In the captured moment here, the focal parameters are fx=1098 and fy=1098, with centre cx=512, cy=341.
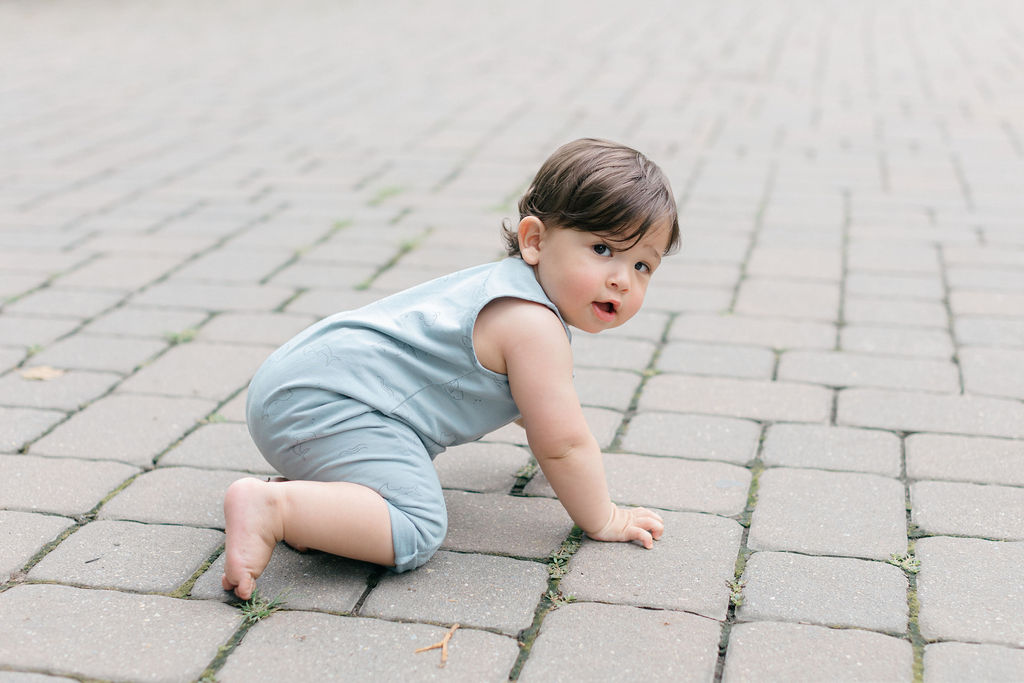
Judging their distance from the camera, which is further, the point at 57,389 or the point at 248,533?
the point at 57,389

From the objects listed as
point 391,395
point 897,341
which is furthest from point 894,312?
point 391,395

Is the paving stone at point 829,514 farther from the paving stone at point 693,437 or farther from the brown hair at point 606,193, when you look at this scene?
the brown hair at point 606,193

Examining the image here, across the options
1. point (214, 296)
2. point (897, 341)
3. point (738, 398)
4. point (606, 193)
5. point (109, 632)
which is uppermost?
point (606, 193)

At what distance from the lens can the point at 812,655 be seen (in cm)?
172

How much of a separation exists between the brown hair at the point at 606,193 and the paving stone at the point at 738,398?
2.48 ft

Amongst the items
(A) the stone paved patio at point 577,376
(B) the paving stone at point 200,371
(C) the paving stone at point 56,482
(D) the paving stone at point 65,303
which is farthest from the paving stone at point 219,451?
(D) the paving stone at point 65,303

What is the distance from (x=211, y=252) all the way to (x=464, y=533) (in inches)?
87.2

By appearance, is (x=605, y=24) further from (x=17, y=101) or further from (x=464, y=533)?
(x=464, y=533)

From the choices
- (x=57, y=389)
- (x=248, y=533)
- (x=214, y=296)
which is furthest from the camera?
(x=214, y=296)

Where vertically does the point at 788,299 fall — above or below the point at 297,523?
below

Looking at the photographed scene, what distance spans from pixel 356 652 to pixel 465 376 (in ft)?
1.86

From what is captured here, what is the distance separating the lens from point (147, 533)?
2088 mm

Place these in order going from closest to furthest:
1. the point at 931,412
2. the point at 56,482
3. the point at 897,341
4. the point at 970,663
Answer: the point at 970,663
the point at 56,482
the point at 931,412
the point at 897,341

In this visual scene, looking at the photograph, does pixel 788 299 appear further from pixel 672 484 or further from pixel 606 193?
pixel 606 193
